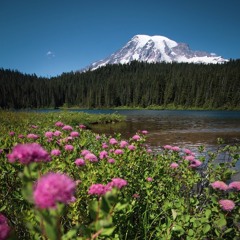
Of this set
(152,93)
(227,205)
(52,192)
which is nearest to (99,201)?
(52,192)

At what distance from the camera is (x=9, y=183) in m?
3.83

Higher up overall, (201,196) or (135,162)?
(135,162)

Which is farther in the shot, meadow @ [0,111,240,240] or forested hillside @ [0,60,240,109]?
forested hillside @ [0,60,240,109]

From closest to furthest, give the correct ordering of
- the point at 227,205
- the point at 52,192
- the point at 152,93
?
1. the point at 52,192
2. the point at 227,205
3. the point at 152,93

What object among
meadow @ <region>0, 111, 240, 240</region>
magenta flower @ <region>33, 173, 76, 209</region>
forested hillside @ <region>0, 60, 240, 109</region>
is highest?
forested hillside @ <region>0, 60, 240, 109</region>

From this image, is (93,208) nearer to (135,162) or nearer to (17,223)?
(17,223)

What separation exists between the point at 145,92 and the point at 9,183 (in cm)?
12960

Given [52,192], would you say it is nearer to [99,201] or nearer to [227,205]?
[99,201]

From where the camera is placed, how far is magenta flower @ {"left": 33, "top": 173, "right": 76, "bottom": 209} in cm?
102

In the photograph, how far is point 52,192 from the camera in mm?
1045

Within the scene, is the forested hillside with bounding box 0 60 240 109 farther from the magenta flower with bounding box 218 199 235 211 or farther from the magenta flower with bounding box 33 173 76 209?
the magenta flower with bounding box 33 173 76 209

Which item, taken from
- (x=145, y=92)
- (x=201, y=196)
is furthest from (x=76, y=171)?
(x=145, y=92)

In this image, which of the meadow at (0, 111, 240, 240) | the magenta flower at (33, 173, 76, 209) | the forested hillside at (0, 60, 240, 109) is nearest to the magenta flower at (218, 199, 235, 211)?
the meadow at (0, 111, 240, 240)

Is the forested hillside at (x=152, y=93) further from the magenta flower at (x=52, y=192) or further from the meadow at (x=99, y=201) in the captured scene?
the magenta flower at (x=52, y=192)
